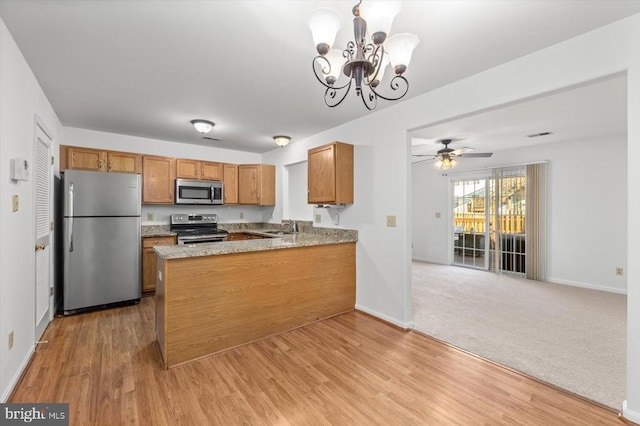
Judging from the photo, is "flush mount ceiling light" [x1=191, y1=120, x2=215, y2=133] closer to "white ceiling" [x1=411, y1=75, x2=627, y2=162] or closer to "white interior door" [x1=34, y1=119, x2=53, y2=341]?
"white interior door" [x1=34, y1=119, x2=53, y2=341]

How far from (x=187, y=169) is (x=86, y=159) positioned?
1.32 m

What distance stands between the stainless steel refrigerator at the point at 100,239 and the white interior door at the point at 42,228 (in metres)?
0.22

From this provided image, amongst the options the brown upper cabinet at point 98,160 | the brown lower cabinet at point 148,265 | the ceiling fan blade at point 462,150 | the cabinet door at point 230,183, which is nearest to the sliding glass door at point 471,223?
the ceiling fan blade at point 462,150

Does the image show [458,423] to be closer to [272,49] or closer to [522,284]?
[272,49]

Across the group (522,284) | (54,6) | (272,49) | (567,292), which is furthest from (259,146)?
(567,292)

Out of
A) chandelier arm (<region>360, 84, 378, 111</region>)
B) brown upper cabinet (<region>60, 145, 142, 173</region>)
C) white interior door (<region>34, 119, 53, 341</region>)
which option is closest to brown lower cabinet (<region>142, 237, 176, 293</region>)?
white interior door (<region>34, 119, 53, 341</region>)

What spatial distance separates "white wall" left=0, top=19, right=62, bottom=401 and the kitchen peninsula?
0.90m

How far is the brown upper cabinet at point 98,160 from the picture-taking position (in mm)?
3824

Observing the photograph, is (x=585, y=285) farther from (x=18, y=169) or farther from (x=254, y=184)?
(x=18, y=169)

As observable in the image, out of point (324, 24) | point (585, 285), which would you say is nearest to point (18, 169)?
point (324, 24)

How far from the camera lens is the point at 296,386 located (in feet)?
6.65

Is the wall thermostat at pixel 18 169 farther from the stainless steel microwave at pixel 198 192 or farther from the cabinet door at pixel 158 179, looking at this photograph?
the stainless steel microwave at pixel 198 192

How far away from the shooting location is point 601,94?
9.62ft

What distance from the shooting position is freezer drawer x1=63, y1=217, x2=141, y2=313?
333cm
